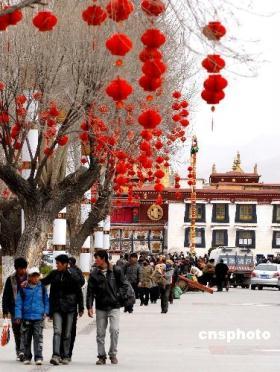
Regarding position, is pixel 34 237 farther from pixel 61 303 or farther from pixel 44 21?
pixel 44 21

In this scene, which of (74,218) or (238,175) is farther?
(238,175)

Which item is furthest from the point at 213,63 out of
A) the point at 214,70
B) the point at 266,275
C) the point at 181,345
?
the point at 266,275

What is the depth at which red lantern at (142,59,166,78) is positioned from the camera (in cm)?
1018

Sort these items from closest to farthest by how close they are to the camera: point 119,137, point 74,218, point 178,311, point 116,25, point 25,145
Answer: point 116,25
point 25,145
point 119,137
point 178,311
point 74,218

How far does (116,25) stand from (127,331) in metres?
17.2

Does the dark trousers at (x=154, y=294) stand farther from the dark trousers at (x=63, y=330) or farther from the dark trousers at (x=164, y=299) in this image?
the dark trousers at (x=63, y=330)

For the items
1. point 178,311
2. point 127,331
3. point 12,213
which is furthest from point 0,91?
point 178,311

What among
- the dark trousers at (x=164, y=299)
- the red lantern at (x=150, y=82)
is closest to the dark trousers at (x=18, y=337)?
the red lantern at (x=150, y=82)

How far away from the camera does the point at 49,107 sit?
27.6 metres

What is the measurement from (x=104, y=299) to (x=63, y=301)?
64cm

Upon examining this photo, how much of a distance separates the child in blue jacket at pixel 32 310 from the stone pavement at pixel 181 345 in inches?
15.4

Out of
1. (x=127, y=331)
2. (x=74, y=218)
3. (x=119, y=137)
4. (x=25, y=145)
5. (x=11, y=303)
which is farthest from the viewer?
(x=74, y=218)

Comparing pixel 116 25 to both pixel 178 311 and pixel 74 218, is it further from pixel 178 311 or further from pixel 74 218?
pixel 74 218

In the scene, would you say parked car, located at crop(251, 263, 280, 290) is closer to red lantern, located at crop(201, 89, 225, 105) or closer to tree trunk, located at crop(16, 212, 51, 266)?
tree trunk, located at crop(16, 212, 51, 266)
